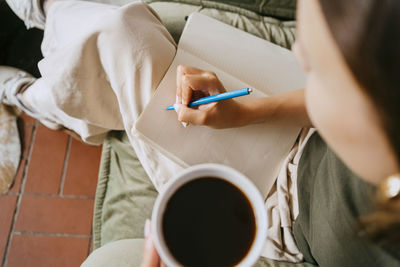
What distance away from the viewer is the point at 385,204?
11.9 inches

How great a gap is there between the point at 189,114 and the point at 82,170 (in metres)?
0.75

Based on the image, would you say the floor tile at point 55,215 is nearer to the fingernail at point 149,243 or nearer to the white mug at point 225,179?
the fingernail at point 149,243

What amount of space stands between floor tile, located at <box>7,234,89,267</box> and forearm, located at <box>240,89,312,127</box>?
0.85 meters

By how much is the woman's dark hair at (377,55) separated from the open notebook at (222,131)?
41 cm

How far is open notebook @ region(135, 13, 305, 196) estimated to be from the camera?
0.70 m

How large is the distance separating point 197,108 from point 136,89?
17 centimetres

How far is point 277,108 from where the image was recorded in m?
0.68

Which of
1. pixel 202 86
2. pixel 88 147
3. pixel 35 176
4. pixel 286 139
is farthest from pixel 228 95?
pixel 35 176

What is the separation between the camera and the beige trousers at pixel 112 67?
27.6 inches

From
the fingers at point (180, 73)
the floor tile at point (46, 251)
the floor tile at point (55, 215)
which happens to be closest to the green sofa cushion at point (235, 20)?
the fingers at point (180, 73)

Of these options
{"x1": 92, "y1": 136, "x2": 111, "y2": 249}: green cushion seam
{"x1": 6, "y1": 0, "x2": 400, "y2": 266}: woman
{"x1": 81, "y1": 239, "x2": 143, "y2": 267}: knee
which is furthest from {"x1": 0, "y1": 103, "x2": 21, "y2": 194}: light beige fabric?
{"x1": 81, "y1": 239, "x2": 143, "y2": 267}: knee

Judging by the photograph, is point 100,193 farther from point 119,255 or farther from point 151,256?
point 151,256

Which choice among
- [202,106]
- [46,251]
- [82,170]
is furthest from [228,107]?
[46,251]

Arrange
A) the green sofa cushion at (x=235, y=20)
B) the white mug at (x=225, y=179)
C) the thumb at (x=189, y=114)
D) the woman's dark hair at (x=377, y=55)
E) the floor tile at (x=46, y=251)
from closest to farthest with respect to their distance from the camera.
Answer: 1. the woman's dark hair at (x=377, y=55)
2. the white mug at (x=225, y=179)
3. the thumb at (x=189, y=114)
4. the green sofa cushion at (x=235, y=20)
5. the floor tile at (x=46, y=251)
